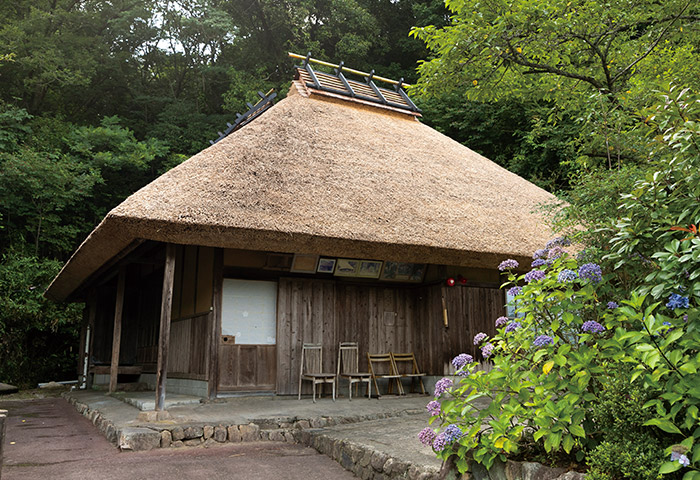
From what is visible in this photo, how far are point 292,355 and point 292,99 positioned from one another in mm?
5222

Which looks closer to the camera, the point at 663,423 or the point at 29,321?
the point at 663,423

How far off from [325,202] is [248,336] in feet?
7.60

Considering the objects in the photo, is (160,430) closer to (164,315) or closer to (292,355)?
(164,315)

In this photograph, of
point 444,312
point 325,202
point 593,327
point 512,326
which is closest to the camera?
point 593,327

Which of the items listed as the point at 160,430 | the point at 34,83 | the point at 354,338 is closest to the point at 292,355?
the point at 354,338

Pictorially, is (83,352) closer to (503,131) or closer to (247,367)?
(247,367)

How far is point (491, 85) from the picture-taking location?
5766mm

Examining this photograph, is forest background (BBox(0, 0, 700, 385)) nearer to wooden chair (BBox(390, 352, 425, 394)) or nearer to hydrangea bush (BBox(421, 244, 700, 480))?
hydrangea bush (BBox(421, 244, 700, 480))

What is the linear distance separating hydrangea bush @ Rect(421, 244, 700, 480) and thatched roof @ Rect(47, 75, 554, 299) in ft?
10.9

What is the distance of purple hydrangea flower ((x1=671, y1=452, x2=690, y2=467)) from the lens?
2096 millimetres

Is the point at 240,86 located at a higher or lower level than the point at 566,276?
higher

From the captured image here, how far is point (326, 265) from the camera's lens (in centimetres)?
810

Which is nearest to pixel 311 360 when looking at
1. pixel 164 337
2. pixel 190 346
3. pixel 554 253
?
pixel 190 346

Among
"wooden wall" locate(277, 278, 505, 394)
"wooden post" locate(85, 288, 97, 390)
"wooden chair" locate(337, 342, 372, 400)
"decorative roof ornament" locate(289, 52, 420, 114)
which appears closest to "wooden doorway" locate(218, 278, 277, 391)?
"wooden wall" locate(277, 278, 505, 394)
